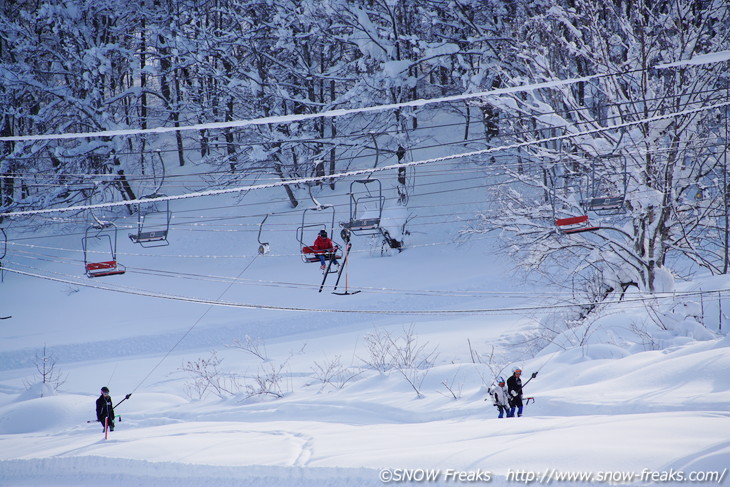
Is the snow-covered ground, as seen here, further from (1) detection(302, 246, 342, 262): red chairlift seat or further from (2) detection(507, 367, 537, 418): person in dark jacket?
(1) detection(302, 246, 342, 262): red chairlift seat

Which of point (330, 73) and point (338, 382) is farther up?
point (330, 73)

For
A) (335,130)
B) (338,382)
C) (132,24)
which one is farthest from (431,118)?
(338,382)

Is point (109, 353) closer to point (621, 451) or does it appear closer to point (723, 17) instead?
point (621, 451)

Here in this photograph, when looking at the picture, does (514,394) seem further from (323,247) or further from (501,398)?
(323,247)

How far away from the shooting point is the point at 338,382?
18.4 m

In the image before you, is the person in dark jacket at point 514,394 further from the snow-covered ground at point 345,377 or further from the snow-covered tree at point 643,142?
the snow-covered tree at point 643,142

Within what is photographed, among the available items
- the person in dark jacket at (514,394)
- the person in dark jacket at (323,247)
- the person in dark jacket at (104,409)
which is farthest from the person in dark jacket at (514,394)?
the person in dark jacket at (104,409)

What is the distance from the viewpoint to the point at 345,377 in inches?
747

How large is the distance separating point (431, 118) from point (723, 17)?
21.3 meters

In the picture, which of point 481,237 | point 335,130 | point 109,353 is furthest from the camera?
point 335,130

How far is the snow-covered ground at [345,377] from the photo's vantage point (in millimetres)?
9930

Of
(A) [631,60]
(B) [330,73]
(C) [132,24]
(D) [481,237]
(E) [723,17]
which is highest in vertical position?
(C) [132,24]

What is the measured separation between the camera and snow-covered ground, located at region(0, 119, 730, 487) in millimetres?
9930

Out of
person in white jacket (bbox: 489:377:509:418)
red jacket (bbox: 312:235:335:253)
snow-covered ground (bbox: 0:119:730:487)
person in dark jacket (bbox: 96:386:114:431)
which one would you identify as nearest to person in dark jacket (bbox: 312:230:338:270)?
red jacket (bbox: 312:235:335:253)
